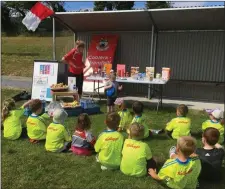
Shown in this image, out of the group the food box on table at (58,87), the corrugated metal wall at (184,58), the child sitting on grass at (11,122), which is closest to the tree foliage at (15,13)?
the corrugated metal wall at (184,58)

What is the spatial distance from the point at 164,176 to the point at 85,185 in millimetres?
1013

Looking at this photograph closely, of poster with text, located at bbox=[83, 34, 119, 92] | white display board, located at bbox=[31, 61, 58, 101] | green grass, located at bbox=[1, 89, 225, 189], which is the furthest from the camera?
poster with text, located at bbox=[83, 34, 119, 92]

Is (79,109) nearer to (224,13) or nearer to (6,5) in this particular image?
(224,13)

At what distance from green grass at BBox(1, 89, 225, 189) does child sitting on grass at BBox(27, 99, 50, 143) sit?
0.14m

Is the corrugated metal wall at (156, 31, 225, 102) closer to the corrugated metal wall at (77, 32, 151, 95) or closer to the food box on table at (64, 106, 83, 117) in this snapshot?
the corrugated metal wall at (77, 32, 151, 95)

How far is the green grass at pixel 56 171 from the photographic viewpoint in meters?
4.01

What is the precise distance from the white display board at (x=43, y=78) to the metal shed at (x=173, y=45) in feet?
5.69

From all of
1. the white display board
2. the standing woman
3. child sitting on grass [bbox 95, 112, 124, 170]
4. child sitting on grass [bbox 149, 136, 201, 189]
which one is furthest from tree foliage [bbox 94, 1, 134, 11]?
child sitting on grass [bbox 149, 136, 201, 189]

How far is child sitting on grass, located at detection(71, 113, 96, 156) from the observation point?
485 cm

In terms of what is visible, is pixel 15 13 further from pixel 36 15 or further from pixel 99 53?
pixel 36 15

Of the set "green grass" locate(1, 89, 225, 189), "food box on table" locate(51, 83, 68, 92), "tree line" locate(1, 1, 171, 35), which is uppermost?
"tree line" locate(1, 1, 171, 35)

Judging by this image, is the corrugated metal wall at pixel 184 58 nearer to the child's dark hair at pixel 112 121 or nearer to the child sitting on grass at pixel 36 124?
the child sitting on grass at pixel 36 124

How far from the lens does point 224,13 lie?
8.48 meters

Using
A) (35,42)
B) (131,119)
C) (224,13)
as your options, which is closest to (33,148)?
(131,119)
